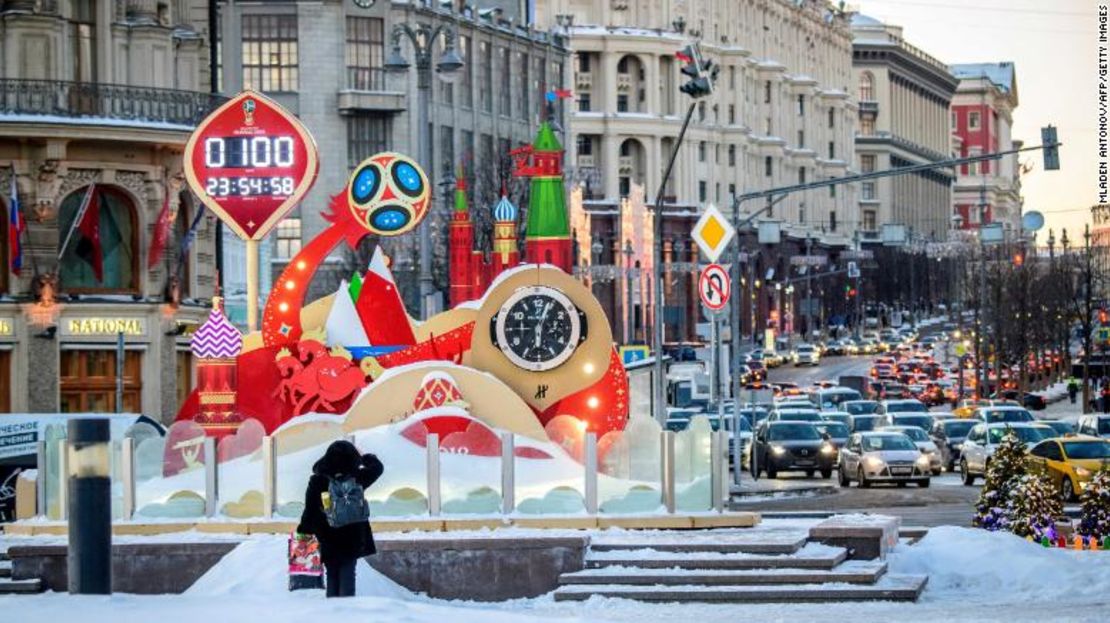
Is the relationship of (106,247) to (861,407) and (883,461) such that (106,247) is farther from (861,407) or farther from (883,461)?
(861,407)

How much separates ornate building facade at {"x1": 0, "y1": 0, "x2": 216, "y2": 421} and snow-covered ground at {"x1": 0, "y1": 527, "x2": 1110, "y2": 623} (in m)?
27.3

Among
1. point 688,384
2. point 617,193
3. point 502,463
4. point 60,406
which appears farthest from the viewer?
point 617,193

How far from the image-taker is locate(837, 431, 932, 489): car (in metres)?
57.2

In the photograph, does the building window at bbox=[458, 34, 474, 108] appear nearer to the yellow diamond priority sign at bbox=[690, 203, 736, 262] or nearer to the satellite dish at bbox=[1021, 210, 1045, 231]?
the satellite dish at bbox=[1021, 210, 1045, 231]

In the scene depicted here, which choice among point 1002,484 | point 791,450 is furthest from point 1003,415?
point 1002,484

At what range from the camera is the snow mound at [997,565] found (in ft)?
96.2

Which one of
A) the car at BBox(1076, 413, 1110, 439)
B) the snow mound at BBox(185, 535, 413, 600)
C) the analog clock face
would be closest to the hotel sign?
the car at BBox(1076, 413, 1110, 439)

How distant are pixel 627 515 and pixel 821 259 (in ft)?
479

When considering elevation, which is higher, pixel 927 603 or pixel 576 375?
pixel 576 375

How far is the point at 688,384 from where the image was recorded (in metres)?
66.8

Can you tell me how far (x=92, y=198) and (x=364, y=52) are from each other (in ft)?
154

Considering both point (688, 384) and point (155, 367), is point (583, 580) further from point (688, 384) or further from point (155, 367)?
point (688, 384)

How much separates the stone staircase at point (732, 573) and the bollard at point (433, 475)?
6.88 ft

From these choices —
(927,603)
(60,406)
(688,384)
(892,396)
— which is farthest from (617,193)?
(927,603)
